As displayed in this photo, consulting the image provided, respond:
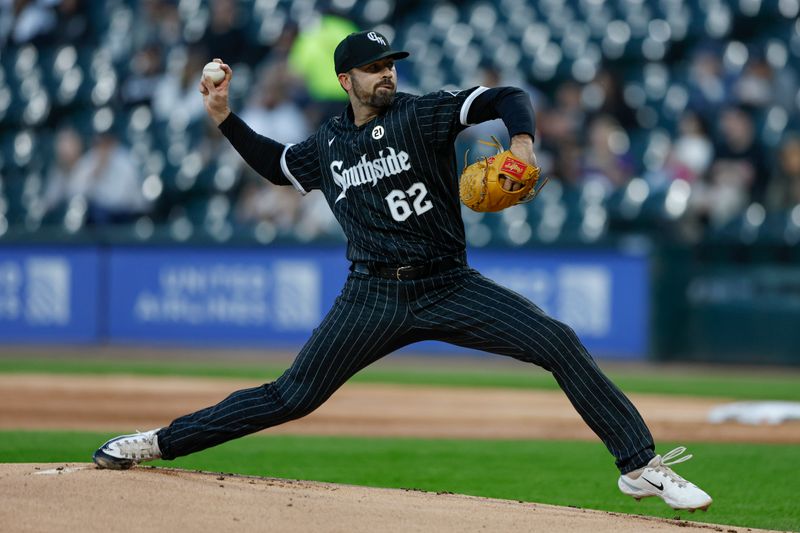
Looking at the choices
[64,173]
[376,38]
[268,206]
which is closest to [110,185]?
[64,173]

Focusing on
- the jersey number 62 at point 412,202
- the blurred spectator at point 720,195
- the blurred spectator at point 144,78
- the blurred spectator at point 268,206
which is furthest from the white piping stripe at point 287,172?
the blurred spectator at point 144,78

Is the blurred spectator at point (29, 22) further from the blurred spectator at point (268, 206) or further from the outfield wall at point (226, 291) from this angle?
the blurred spectator at point (268, 206)

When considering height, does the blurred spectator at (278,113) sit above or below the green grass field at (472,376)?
above

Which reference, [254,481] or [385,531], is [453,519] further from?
[254,481]

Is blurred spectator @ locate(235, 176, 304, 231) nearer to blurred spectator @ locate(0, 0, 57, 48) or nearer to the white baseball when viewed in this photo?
blurred spectator @ locate(0, 0, 57, 48)

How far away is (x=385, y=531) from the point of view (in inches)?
172

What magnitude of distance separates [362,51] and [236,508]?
5.91 ft

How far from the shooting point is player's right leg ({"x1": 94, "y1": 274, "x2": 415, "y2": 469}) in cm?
498

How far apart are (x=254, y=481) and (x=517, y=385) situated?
6.40m

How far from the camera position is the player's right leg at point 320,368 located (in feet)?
16.4

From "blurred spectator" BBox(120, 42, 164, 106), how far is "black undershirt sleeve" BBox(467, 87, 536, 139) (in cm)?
1123

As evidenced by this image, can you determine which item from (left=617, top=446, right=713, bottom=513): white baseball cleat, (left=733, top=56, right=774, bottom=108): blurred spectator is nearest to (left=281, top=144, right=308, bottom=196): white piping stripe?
(left=617, top=446, right=713, bottom=513): white baseball cleat

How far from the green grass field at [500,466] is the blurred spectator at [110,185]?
6.64 m

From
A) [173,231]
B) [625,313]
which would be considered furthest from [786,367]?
[173,231]
